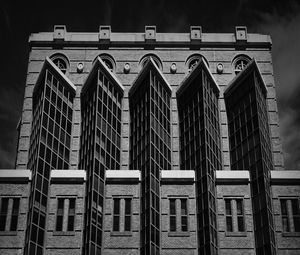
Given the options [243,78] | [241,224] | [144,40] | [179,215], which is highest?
[144,40]

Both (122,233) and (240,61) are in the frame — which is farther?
(240,61)

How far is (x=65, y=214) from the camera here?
149 feet

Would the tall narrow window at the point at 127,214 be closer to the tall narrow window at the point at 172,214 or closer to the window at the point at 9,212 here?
the tall narrow window at the point at 172,214

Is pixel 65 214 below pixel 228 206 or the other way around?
below

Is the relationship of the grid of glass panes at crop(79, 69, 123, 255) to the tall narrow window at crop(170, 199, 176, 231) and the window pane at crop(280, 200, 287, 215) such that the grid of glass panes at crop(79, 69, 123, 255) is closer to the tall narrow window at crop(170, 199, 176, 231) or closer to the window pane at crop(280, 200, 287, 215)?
the tall narrow window at crop(170, 199, 176, 231)

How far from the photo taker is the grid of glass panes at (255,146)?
146 feet

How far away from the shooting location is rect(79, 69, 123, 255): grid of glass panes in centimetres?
4416

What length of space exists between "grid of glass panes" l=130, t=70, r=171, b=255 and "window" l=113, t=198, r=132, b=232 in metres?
1.12

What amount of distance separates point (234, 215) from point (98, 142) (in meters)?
11.7

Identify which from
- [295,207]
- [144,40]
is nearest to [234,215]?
[295,207]

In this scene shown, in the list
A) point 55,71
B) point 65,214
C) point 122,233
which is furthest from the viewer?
point 55,71

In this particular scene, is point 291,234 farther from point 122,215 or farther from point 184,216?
point 122,215

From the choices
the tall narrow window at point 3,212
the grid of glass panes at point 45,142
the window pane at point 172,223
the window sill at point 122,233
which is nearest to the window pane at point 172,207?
the window pane at point 172,223

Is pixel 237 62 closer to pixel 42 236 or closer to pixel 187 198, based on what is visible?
pixel 187 198
